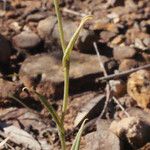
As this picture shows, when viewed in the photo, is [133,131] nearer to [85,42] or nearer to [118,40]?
[85,42]

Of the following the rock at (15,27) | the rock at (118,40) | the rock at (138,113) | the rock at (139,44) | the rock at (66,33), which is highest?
the rock at (15,27)

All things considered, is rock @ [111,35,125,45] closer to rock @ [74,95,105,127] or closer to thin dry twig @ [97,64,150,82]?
thin dry twig @ [97,64,150,82]

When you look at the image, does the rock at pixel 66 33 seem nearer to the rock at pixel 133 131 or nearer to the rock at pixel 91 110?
the rock at pixel 91 110

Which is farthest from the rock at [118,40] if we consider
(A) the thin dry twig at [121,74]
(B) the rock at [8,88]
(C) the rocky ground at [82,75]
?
(B) the rock at [8,88]

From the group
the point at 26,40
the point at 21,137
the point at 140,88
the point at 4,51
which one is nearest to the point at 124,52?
the point at 140,88

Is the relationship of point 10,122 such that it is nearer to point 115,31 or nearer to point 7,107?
point 7,107
